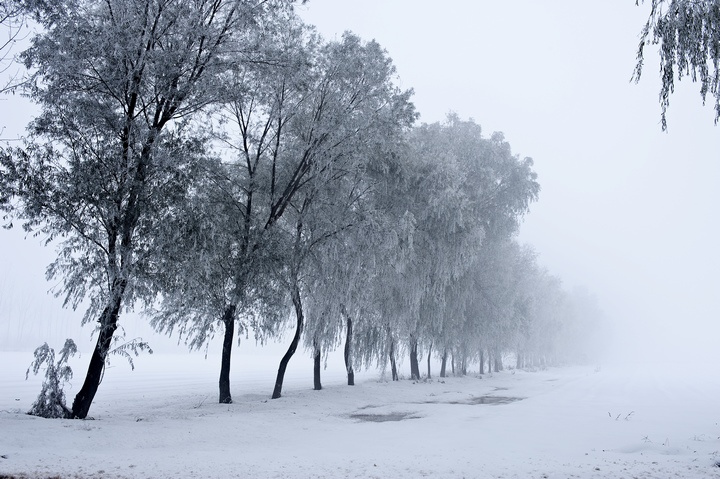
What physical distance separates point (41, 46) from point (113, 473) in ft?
29.4

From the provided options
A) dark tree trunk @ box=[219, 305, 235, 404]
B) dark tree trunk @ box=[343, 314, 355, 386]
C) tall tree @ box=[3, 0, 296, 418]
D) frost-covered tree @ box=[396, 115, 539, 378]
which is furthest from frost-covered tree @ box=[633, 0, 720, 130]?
dark tree trunk @ box=[343, 314, 355, 386]

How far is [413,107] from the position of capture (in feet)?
53.3

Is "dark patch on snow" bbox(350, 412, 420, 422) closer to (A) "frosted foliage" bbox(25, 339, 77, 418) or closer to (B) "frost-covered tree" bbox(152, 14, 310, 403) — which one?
(B) "frost-covered tree" bbox(152, 14, 310, 403)

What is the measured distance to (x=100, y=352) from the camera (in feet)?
33.1

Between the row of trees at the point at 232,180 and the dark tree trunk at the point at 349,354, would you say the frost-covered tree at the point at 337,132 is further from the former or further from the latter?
the dark tree trunk at the point at 349,354

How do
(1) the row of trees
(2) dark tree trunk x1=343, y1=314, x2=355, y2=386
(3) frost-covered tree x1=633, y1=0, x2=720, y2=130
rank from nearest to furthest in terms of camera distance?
(3) frost-covered tree x1=633, y1=0, x2=720, y2=130 < (1) the row of trees < (2) dark tree trunk x1=343, y1=314, x2=355, y2=386

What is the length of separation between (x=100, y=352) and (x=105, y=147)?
4686 mm

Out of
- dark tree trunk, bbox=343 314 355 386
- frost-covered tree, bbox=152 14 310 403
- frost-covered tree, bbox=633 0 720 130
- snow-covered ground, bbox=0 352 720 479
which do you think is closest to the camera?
snow-covered ground, bbox=0 352 720 479

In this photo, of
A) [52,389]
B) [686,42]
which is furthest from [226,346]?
[686,42]

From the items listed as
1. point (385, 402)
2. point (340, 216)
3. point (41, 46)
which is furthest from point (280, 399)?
point (41, 46)

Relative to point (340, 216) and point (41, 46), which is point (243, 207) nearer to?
point (340, 216)

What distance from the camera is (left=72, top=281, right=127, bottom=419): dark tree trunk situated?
10062 millimetres

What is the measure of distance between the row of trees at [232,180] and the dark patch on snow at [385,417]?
13.5 ft

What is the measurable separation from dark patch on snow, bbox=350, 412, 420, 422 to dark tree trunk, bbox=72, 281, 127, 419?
663 centimetres
